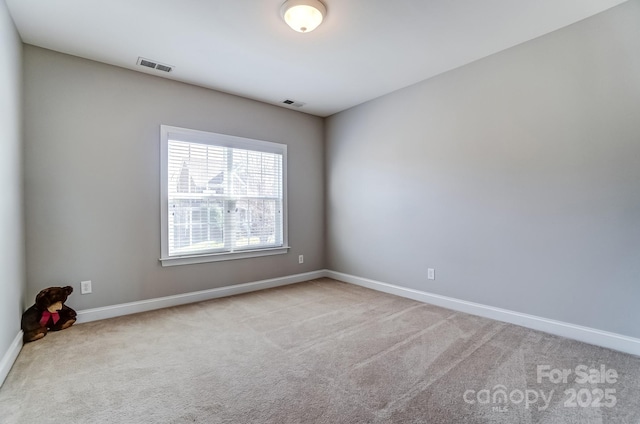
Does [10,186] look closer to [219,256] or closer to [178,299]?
[178,299]

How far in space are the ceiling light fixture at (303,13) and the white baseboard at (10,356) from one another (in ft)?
10.2

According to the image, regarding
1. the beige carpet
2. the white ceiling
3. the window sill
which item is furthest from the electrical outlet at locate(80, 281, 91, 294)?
the white ceiling

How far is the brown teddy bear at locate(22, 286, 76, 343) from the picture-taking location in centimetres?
250

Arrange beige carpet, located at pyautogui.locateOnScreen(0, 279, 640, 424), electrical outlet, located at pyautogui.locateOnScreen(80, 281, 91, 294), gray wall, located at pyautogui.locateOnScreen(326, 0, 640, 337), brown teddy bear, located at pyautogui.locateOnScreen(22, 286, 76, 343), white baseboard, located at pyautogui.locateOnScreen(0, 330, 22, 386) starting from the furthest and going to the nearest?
→ electrical outlet, located at pyautogui.locateOnScreen(80, 281, 91, 294) < brown teddy bear, located at pyautogui.locateOnScreen(22, 286, 76, 343) < gray wall, located at pyautogui.locateOnScreen(326, 0, 640, 337) < white baseboard, located at pyautogui.locateOnScreen(0, 330, 22, 386) < beige carpet, located at pyautogui.locateOnScreen(0, 279, 640, 424)

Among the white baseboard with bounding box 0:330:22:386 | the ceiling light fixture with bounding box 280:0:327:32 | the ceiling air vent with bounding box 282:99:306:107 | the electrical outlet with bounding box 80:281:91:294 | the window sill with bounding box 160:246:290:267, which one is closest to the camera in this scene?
the white baseboard with bounding box 0:330:22:386

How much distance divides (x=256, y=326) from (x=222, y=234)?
1442mm

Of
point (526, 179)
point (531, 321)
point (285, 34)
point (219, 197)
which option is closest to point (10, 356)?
point (219, 197)

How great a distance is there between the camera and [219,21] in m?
2.43

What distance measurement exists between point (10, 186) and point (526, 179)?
435cm

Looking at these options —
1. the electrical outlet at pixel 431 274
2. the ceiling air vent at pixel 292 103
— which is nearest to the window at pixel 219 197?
the ceiling air vent at pixel 292 103

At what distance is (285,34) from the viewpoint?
2617mm

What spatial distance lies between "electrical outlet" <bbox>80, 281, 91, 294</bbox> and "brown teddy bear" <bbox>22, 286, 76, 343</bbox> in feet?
0.48

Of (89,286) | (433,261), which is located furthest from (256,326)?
(433,261)

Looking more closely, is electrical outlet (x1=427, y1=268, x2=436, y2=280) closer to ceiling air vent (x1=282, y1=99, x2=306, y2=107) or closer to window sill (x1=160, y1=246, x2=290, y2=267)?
window sill (x1=160, y1=246, x2=290, y2=267)
